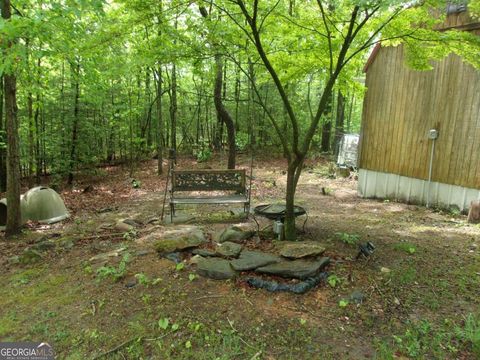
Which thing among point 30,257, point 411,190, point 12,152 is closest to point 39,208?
point 12,152

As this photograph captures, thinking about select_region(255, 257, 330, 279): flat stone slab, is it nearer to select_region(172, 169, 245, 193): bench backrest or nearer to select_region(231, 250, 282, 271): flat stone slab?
select_region(231, 250, 282, 271): flat stone slab

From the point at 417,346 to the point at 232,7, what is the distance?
4381mm

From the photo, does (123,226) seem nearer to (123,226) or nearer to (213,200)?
(123,226)

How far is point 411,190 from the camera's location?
8.74 metres

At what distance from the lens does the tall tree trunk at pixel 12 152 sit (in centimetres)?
573

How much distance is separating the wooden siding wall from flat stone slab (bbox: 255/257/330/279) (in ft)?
18.1

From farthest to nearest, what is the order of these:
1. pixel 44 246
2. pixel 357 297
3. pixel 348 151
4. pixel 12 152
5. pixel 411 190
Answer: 1. pixel 348 151
2. pixel 411 190
3. pixel 12 152
4. pixel 44 246
5. pixel 357 297

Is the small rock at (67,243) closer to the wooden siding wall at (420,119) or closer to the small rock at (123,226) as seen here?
the small rock at (123,226)

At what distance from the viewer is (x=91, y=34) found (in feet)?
14.9

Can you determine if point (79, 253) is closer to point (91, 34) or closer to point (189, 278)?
point (189, 278)

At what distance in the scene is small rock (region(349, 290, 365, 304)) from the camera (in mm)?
3479

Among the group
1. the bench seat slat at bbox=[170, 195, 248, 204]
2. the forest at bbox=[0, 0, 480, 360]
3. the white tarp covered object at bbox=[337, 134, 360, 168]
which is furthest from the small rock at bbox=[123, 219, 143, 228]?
the white tarp covered object at bbox=[337, 134, 360, 168]

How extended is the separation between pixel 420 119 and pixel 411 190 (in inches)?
70.5

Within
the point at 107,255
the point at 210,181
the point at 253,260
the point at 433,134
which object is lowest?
the point at 107,255
